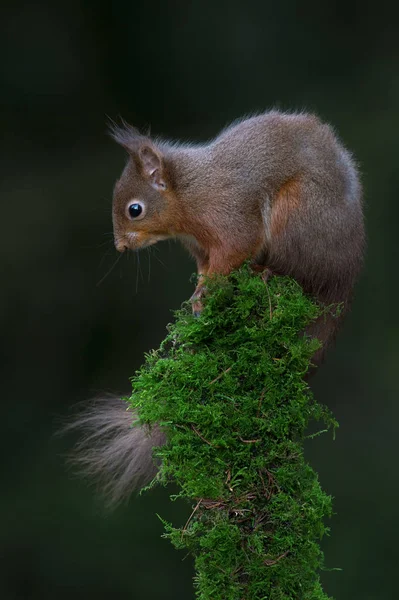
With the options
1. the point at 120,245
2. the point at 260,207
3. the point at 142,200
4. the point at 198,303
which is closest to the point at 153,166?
the point at 142,200

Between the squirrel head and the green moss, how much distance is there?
0.74 m

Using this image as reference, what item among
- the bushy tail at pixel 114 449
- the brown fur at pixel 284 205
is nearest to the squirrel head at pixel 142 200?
A: the brown fur at pixel 284 205

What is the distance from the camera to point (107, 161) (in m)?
6.62

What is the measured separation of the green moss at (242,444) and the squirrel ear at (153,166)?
2.68 feet

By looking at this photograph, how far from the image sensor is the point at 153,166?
12.8 feet

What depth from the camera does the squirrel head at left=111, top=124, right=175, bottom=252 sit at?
12.7 feet

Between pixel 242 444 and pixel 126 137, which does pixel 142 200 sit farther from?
pixel 242 444

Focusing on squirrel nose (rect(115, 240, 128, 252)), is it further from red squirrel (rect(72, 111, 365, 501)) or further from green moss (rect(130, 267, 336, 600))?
green moss (rect(130, 267, 336, 600))

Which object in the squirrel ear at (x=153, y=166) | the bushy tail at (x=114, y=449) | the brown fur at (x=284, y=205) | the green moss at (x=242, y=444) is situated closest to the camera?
the green moss at (x=242, y=444)

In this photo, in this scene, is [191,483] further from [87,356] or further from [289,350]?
[87,356]

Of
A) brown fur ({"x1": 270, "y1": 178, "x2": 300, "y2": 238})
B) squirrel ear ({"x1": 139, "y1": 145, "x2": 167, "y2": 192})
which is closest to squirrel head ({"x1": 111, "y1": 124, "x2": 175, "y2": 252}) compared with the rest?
squirrel ear ({"x1": 139, "y1": 145, "x2": 167, "y2": 192})

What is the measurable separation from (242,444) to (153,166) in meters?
1.33

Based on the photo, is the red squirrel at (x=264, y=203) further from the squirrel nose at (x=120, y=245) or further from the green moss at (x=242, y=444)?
the green moss at (x=242, y=444)

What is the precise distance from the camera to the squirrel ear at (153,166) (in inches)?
152
